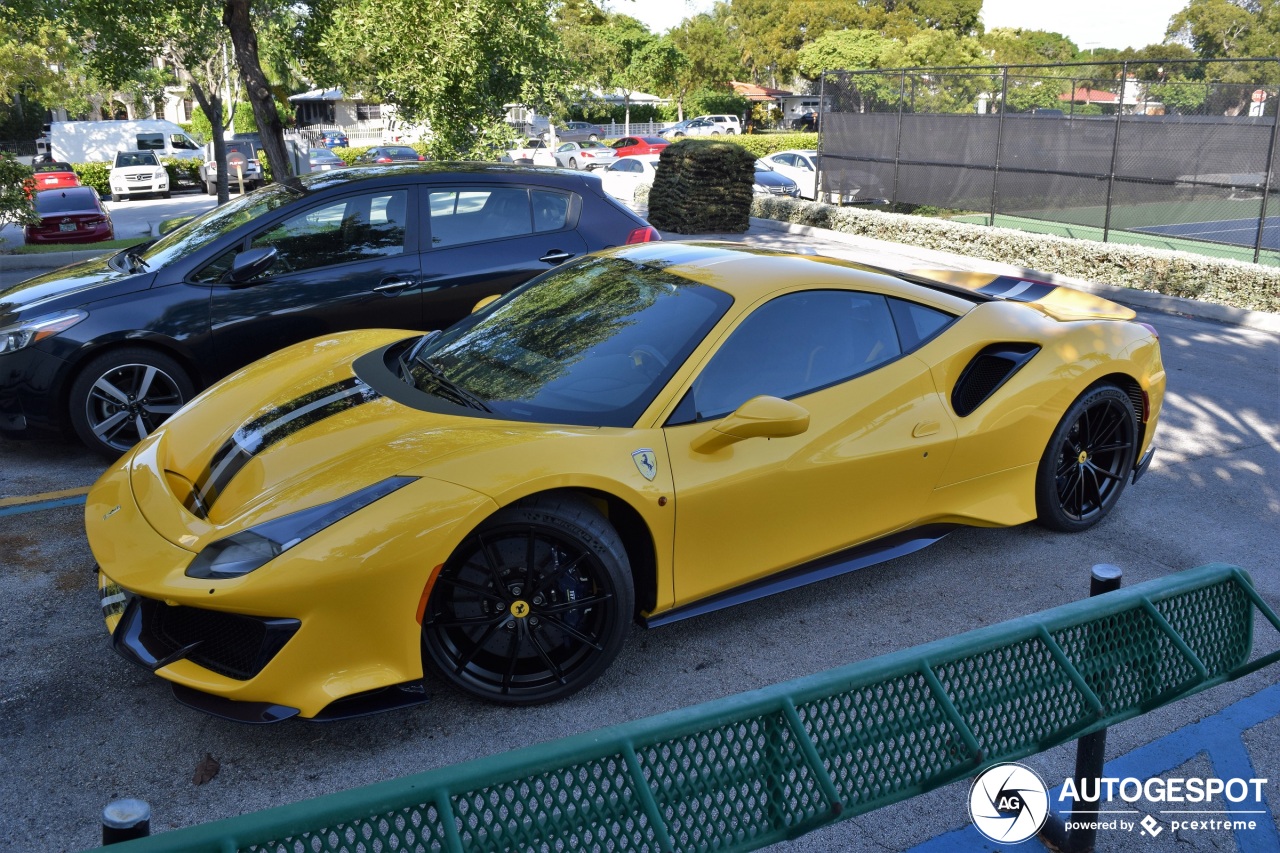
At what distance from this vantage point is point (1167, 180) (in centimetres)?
1363

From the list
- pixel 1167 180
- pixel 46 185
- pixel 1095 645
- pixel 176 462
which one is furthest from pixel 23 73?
pixel 1095 645

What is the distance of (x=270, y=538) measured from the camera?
10.3 feet

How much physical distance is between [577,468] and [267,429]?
4.07 feet

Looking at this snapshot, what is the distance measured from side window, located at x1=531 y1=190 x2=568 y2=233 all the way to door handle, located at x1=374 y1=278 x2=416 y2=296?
97cm

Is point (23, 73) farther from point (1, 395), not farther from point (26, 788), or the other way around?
point (26, 788)

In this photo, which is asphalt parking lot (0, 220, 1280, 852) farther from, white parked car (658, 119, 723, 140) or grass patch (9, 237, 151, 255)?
white parked car (658, 119, 723, 140)

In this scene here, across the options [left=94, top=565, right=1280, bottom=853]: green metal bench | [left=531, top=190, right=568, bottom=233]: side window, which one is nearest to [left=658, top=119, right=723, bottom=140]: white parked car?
[left=531, top=190, right=568, bottom=233]: side window

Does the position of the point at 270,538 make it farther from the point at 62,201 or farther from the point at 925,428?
the point at 62,201

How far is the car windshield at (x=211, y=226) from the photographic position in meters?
6.11

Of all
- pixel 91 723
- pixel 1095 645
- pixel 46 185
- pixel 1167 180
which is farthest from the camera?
pixel 46 185

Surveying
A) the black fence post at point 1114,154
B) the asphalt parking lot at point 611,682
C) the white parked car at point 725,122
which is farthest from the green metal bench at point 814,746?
the white parked car at point 725,122

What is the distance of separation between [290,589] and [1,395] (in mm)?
3570

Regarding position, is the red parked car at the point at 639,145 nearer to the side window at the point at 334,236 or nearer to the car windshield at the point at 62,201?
the car windshield at the point at 62,201

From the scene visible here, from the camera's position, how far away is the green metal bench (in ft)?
5.85
